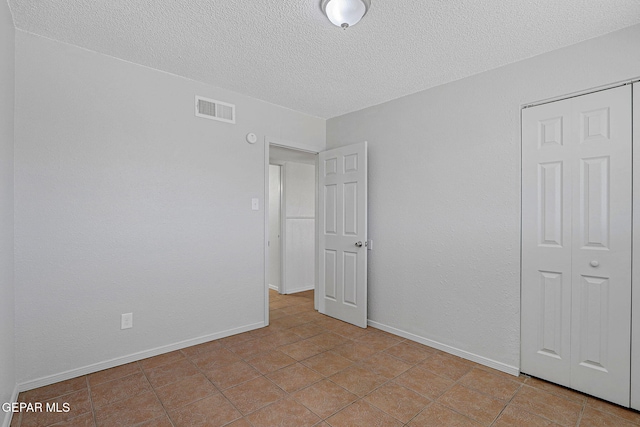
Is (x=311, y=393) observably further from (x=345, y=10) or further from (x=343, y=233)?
(x=345, y=10)

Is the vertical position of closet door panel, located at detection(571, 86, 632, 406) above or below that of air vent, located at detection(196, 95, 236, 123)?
below

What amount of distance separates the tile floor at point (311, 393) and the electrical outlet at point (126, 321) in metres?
0.31

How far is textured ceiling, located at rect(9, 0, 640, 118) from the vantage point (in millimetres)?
1890

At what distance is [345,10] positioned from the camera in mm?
1826

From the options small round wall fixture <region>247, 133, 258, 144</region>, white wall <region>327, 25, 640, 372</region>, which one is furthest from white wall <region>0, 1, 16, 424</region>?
white wall <region>327, 25, 640, 372</region>

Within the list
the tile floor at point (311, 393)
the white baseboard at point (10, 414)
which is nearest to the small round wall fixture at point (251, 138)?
the tile floor at point (311, 393)

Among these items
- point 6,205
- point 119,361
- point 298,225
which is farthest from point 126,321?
point 298,225

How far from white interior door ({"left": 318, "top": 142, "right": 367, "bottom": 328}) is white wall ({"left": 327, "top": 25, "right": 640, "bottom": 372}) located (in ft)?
0.46

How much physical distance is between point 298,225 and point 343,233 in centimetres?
163

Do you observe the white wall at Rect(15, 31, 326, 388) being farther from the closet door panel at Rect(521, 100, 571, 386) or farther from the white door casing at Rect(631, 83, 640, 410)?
the white door casing at Rect(631, 83, 640, 410)

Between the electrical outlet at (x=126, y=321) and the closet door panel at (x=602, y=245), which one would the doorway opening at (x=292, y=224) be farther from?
the closet door panel at (x=602, y=245)

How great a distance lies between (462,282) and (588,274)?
34.4 inches

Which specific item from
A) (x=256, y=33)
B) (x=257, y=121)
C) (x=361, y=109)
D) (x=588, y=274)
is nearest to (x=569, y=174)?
(x=588, y=274)

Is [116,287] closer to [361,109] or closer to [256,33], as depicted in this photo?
[256,33]
